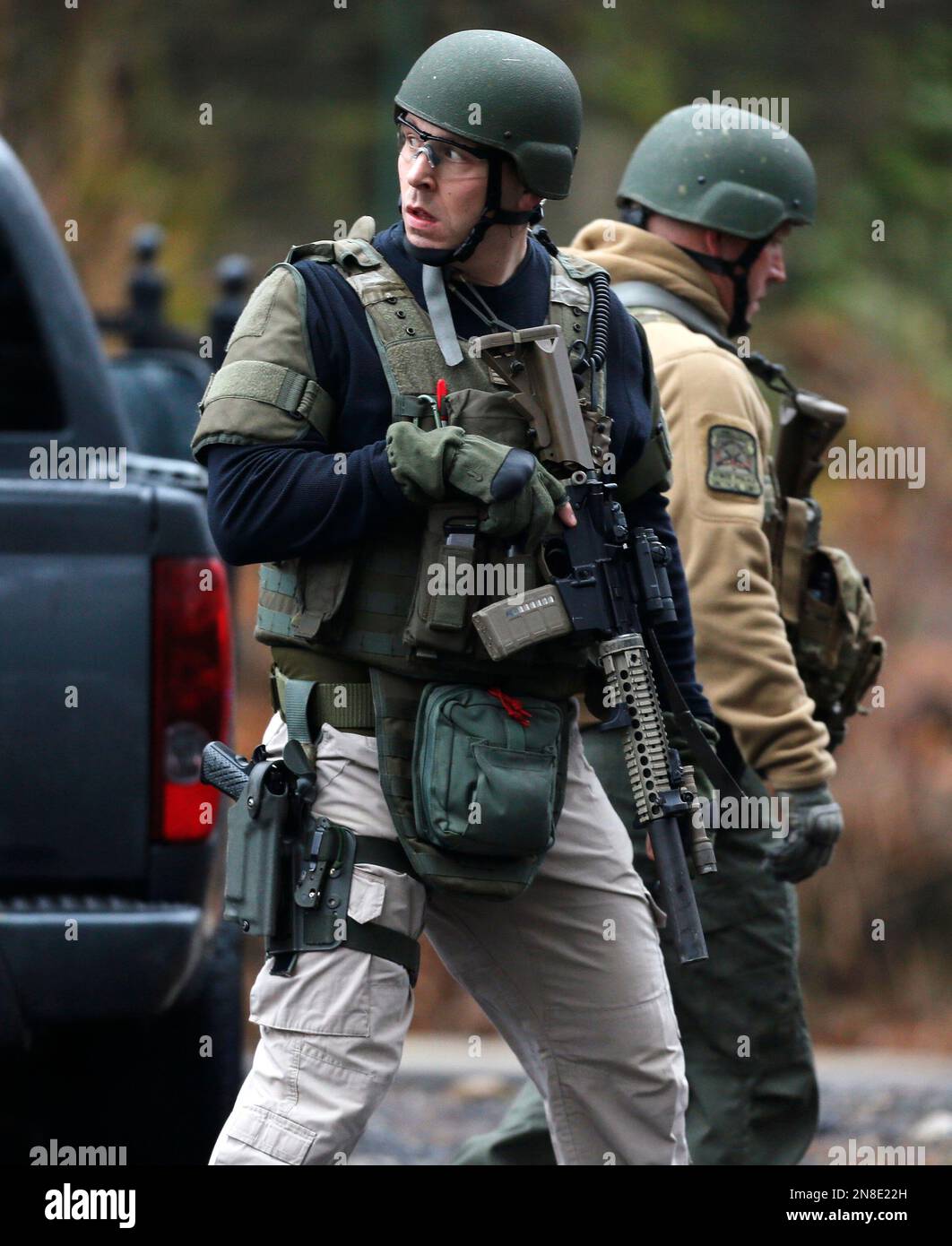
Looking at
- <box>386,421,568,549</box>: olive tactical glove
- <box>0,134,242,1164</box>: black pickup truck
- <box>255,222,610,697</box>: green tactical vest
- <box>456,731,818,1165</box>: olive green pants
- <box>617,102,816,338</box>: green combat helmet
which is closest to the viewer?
<box>386,421,568,549</box>: olive tactical glove

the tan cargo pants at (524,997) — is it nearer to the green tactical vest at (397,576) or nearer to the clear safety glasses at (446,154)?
the green tactical vest at (397,576)

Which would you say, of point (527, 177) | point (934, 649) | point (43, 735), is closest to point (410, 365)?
point (527, 177)

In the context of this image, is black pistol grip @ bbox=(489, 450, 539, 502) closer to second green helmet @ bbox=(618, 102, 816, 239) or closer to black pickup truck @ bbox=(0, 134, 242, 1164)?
black pickup truck @ bbox=(0, 134, 242, 1164)

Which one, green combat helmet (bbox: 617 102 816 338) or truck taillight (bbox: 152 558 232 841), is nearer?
truck taillight (bbox: 152 558 232 841)

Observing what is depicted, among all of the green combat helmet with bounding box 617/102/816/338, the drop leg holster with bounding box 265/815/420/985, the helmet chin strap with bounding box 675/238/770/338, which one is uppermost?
the green combat helmet with bounding box 617/102/816/338

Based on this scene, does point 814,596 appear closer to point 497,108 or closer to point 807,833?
point 807,833

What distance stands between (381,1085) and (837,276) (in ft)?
33.1

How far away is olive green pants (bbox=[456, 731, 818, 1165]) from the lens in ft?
13.3

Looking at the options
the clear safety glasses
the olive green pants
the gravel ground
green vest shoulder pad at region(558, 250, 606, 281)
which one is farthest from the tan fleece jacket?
the gravel ground

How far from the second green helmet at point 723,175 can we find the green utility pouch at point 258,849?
5.81ft

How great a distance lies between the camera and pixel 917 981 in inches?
303

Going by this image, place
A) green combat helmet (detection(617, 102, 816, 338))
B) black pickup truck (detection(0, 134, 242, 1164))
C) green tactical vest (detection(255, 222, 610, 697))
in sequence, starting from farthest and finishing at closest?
green combat helmet (detection(617, 102, 816, 338))
black pickup truck (detection(0, 134, 242, 1164))
green tactical vest (detection(255, 222, 610, 697))

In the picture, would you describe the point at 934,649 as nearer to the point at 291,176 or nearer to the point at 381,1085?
the point at 381,1085

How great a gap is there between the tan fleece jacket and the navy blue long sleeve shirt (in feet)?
2.61
